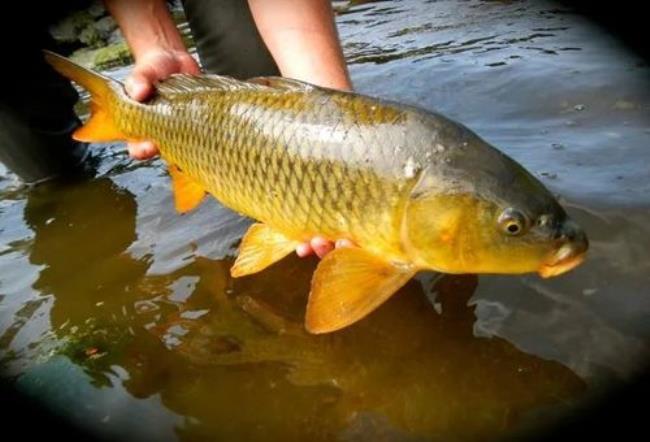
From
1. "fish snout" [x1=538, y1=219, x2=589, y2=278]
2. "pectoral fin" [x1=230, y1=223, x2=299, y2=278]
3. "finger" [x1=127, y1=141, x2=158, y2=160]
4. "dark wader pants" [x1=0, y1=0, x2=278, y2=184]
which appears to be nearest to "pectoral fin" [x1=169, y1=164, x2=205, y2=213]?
"finger" [x1=127, y1=141, x2=158, y2=160]

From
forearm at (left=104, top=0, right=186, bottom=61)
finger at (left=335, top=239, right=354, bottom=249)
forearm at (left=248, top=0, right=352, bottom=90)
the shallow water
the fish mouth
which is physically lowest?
the shallow water

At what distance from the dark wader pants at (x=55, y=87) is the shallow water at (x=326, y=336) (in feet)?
1.78

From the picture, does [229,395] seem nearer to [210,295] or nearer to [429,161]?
[210,295]

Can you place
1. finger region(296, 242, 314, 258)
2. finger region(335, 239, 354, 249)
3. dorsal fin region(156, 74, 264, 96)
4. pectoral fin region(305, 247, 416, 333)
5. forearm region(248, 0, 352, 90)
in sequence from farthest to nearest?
forearm region(248, 0, 352, 90), dorsal fin region(156, 74, 264, 96), finger region(296, 242, 314, 258), finger region(335, 239, 354, 249), pectoral fin region(305, 247, 416, 333)

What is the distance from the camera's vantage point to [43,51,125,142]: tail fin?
2.49 metres

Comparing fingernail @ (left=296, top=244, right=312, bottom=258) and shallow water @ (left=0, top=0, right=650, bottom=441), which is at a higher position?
fingernail @ (left=296, top=244, right=312, bottom=258)

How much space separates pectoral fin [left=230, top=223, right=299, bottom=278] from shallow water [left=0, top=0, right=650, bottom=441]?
0.53 feet

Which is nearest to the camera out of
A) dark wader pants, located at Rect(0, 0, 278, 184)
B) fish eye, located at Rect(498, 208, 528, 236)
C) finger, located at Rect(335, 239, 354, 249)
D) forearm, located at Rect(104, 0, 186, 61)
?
fish eye, located at Rect(498, 208, 528, 236)

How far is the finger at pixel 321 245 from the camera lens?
5.71 feet

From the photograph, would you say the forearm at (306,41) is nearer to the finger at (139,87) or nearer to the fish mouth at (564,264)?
the finger at (139,87)

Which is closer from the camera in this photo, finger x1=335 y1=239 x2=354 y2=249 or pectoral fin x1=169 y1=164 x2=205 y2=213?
finger x1=335 y1=239 x2=354 y2=249

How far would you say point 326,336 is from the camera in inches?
69.4

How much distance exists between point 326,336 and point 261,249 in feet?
1.17

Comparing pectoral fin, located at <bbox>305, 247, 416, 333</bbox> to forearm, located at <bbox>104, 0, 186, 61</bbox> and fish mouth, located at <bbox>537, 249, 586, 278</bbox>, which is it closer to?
fish mouth, located at <bbox>537, 249, 586, 278</bbox>
